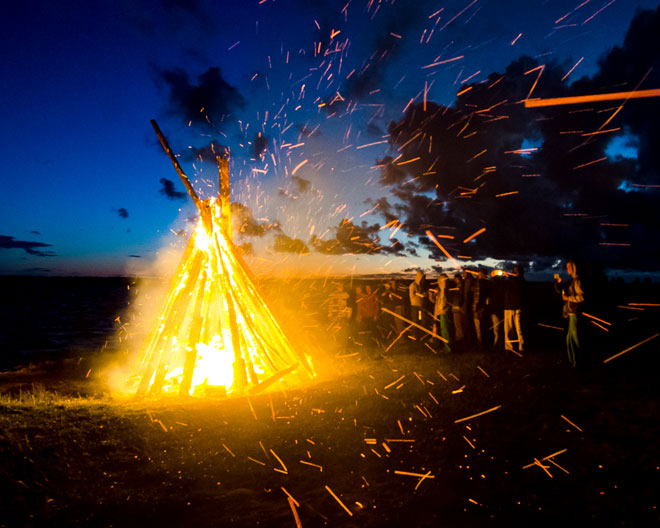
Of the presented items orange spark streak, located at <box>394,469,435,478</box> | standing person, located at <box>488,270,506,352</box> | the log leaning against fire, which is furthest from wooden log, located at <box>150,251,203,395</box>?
standing person, located at <box>488,270,506,352</box>

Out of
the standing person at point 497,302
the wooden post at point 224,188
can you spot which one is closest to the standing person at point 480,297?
the standing person at point 497,302

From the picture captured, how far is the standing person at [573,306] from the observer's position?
7.19 m

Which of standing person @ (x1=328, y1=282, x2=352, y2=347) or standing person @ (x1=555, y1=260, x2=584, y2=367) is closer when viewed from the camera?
standing person @ (x1=555, y1=260, x2=584, y2=367)

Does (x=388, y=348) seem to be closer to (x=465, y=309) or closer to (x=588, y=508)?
(x=465, y=309)

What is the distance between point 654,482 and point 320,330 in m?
10.9

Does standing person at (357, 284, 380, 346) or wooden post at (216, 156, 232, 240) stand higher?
wooden post at (216, 156, 232, 240)

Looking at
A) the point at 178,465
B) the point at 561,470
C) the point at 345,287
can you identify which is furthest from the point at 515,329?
the point at 178,465

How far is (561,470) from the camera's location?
3.79 m

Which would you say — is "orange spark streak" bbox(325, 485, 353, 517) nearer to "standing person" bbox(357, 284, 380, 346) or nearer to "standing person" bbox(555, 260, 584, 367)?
"standing person" bbox(555, 260, 584, 367)

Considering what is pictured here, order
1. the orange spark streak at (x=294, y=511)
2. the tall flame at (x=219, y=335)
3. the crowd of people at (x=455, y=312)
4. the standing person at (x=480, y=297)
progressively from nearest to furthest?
the orange spark streak at (x=294, y=511) → the tall flame at (x=219, y=335) → the crowd of people at (x=455, y=312) → the standing person at (x=480, y=297)

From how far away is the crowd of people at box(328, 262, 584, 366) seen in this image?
8.91 m

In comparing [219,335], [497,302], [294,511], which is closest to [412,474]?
[294,511]

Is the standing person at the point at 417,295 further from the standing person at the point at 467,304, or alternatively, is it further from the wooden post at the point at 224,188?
the wooden post at the point at 224,188

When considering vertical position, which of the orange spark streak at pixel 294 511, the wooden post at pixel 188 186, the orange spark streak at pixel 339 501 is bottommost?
the orange spark streak at pixel 294 511
